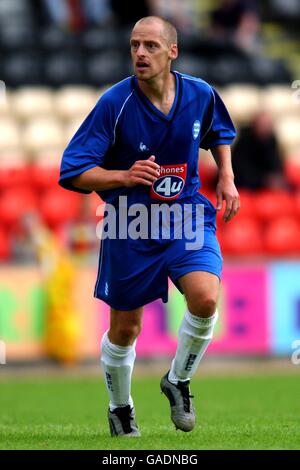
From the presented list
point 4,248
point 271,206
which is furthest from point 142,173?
point 271,206

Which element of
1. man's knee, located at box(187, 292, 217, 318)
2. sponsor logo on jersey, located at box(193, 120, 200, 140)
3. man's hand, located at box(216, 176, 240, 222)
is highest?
sponsor logo on jersey, located at box(193, 120, 200, 140)

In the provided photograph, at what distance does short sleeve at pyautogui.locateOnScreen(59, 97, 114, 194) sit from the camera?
266 inches

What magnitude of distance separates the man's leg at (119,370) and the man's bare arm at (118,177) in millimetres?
787

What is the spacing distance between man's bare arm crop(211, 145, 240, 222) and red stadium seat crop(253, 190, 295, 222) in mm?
7930

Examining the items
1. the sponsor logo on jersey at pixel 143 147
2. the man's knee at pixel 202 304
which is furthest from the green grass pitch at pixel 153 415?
the sponsor logo on jersey at pixel 143 147

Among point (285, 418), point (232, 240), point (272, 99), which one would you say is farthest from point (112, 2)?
point (285, 418)

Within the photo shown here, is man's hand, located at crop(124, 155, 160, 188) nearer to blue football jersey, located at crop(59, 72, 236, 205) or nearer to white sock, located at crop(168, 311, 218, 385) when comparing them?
blue football jersey, located at crop(59, 72, 236, 205)

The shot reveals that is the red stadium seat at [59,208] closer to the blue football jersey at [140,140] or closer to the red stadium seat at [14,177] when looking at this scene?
the red stadium seat at [14,177]

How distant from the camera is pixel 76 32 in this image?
60.6 ft

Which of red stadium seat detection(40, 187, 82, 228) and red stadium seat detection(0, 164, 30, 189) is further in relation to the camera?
red stadium seat detection(0, 164, 30, 189)

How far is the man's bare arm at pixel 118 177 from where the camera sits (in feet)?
21.7

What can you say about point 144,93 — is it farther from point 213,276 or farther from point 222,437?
point 222,437

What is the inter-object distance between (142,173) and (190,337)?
996 millimetres

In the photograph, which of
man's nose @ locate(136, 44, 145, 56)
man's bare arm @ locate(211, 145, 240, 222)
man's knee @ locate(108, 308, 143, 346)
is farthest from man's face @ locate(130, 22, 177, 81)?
man's knee @ locate(108, 308, 143, 346)
